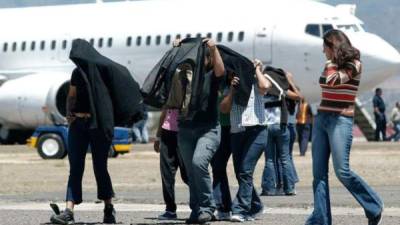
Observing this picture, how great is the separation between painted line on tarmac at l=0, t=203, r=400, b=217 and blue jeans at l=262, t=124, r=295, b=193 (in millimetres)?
2181

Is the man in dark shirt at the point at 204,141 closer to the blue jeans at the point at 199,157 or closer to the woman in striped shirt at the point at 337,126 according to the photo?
the blue jeans at the point at 199,157

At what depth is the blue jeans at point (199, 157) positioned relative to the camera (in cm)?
1309

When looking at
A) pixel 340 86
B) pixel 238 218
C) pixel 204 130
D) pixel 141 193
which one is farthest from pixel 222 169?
pixel 141 193

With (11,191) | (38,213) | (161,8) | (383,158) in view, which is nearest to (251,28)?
(161,8)

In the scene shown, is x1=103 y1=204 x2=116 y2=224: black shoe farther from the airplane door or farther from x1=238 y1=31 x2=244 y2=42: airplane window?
x1=238 y1=31 x2=244 y2=42: airplane window

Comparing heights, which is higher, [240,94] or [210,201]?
[240,94]

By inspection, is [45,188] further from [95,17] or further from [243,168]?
[95,17]

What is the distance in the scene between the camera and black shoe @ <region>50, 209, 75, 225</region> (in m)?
13.2

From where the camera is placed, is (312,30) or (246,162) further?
(312,30)

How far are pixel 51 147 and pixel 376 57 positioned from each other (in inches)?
386

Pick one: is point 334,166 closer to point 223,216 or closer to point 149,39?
point 223,216

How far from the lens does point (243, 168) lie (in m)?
13.6

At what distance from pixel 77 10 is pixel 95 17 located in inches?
42.2

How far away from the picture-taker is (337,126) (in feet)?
39.3
